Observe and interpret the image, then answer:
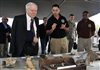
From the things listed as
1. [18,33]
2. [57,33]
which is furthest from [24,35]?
[57,33]

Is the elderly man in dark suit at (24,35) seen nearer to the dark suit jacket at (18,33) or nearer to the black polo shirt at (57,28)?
the dark suit jacket at (18,33)

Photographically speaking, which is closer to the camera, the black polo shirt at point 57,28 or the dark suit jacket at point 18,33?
the dark suit jacket at point 18,33

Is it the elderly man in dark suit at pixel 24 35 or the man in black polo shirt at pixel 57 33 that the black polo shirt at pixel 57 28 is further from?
the elderly man in dark suit at pixel 24 35

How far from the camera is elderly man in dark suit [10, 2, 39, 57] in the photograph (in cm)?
190

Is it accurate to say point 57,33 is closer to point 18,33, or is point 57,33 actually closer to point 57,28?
point 57,28

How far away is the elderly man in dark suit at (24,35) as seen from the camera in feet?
6.22

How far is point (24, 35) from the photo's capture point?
74.3 inches

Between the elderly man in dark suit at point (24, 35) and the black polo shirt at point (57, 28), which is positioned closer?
→ the elderly man in dark suit at point (24, 35)

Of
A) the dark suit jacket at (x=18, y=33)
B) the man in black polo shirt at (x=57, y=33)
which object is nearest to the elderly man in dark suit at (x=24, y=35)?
the dark suit jacket at (x=18, y=33)

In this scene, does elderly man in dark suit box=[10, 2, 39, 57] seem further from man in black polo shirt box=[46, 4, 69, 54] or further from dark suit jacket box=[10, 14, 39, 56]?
man in black polo shirt box=[46, 4, 69, 54]

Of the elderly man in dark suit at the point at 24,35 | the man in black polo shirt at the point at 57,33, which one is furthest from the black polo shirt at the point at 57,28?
A: the elderly man in dark suit at the point at 24,35

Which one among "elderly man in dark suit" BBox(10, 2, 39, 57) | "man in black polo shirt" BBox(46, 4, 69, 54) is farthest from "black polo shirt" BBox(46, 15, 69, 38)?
"elderly man in dark suit" BBox(10, 2, 39, 57)

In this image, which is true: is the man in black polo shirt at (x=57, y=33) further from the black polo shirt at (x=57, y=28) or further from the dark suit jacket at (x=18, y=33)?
the dark suit jacket at (x=18, y=33)

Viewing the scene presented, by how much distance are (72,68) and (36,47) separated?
0.95 meters
